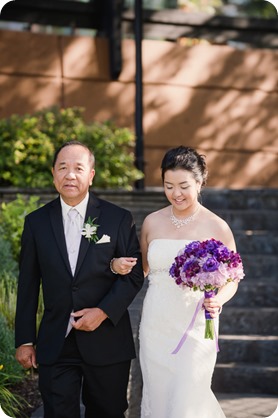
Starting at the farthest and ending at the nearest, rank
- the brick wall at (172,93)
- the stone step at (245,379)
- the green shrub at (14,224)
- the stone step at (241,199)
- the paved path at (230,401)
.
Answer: the brick wall at (172,93)
the stone step at (241,199)
the green shrub at (14,224)
the stone step at (245,379)
the paved path at (230,401)

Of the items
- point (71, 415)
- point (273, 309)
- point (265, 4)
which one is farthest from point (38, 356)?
point (265, 4)

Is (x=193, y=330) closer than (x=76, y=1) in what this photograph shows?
Yes

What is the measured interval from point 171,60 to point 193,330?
6.97 m

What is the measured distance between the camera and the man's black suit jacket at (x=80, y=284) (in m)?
4.25

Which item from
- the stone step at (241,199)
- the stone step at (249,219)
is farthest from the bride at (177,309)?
the stone step at (241,199)

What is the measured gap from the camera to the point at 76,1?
35.9 ft

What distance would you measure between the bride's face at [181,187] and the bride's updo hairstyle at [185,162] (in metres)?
0.02

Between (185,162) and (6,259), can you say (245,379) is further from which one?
(185,162)

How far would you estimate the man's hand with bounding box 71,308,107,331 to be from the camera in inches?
165

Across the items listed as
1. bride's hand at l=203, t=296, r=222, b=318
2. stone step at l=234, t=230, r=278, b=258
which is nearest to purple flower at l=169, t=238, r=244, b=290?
bride's hand at l=203, t=296, r=222, b=318

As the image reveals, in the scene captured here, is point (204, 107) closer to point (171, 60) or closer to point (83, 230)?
point (171, 60)

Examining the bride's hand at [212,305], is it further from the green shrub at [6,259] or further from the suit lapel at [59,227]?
the green shrub at [6,259]

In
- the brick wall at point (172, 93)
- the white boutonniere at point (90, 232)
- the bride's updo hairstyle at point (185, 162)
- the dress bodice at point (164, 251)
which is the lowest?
the dress bodice at point (164, 251)

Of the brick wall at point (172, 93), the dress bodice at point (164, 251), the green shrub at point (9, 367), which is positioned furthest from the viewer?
the brick wall at point (172, 93)
